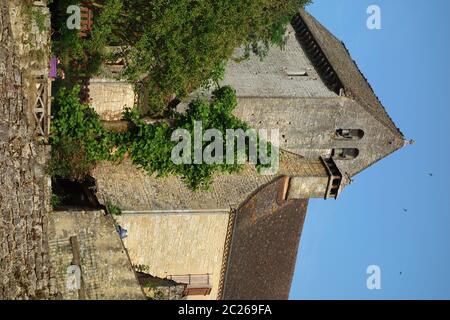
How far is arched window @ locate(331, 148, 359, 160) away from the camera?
33.5 meters

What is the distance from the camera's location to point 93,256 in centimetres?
2364

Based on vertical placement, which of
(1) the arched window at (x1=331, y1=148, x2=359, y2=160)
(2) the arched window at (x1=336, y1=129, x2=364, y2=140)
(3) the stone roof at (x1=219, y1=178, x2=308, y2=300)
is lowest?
(3) the stone roof at (x1=219, y1=178, x2=308, y2=300)

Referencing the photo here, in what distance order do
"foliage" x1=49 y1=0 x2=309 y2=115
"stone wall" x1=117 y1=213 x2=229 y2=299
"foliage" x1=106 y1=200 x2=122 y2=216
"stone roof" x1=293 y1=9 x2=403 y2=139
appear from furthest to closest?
"stone roof" x1=293 y1=9 x2=403 y2=139 < "stone wall" x1=117 y1=213 x2=229 y2=299 < "foliage" x1=49 y1=0 x2=309 y2=115 < "foliage" x1=106 y1=200 x2=122 y2=216

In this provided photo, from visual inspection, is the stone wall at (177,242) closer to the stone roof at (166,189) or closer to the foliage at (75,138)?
the stone roof at (166,189)

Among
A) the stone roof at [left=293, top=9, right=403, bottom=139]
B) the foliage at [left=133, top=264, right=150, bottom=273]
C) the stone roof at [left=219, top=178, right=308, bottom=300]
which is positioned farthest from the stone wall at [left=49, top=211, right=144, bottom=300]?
the stone roof at [left=293, top=9, right=403, bottom=139]

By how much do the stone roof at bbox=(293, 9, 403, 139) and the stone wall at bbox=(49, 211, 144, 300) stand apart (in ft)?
41.9

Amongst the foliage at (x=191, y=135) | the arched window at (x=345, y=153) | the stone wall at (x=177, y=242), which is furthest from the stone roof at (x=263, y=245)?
the arched window at (x=345, y=153)

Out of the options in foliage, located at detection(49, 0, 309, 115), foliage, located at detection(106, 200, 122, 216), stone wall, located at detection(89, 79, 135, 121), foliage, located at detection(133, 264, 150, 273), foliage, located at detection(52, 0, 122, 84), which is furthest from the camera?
stone wall, located at detection(89, 79, 135, 121)

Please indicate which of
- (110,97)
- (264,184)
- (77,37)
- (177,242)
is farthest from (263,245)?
(77,37)

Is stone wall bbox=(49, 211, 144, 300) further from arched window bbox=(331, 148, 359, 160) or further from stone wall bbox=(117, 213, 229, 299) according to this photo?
arched window bbox=(331, 148, 359, 160)

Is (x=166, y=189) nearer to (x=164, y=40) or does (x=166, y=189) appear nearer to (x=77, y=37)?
(x=164, y=40)

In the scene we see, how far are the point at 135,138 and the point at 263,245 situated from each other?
7904mm

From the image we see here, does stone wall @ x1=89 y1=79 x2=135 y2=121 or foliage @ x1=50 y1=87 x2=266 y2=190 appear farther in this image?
stone wall @ x1=89 y1=79 x2=135 y2=121
